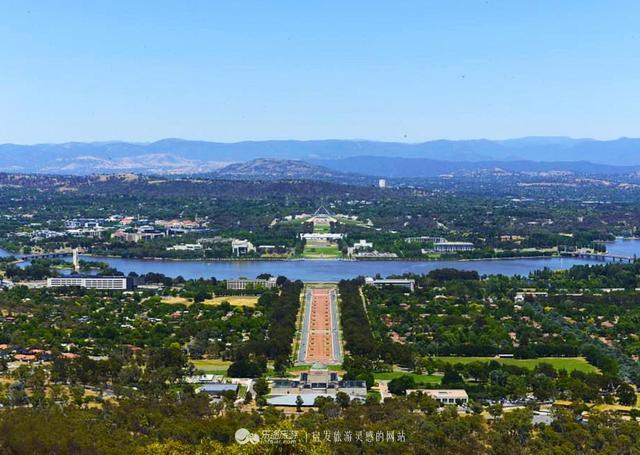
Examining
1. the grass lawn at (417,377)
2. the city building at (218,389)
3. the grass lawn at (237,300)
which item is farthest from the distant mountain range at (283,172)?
the city building at (218,389)

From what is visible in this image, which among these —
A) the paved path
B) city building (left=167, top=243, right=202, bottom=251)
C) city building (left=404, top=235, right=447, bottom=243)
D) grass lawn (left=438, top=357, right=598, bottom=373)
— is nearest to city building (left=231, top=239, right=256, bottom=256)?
city building (left=167, top=243, right=202, bottom=251)

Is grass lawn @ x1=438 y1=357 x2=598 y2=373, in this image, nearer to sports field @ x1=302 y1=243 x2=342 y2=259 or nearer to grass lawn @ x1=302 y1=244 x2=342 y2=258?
sports field @ x1=302 y1=243 x2=342 y2=259

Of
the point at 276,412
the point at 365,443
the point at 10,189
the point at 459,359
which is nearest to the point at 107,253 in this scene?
the point at 459,359

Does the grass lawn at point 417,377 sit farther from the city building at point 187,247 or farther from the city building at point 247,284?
the city building at point 187,247

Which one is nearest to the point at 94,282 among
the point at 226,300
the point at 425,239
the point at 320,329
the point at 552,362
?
the point at 226,300

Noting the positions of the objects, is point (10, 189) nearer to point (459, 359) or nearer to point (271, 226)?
point (271, 226)

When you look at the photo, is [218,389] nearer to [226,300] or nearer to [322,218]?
[226,300]
